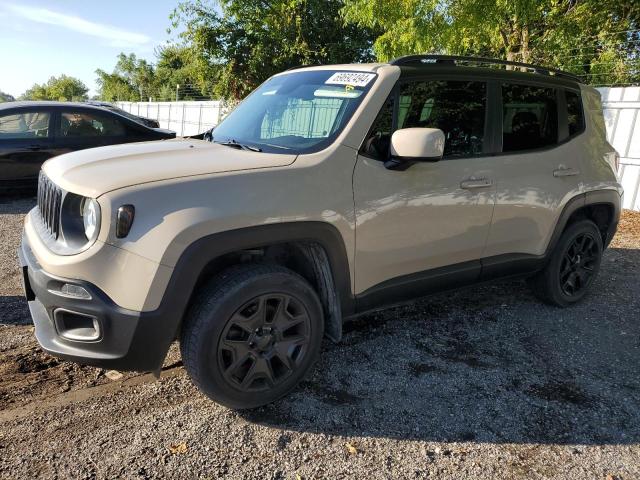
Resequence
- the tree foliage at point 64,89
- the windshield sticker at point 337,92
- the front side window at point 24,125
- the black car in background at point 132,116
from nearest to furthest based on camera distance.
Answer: the windshield sticker at point 337,92 < the front side window at point 24,125 < the black car in background at point 132,116 < the tree foliage at point 64,89

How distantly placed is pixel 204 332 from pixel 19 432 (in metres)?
1.09

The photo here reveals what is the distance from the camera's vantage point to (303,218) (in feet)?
8.52

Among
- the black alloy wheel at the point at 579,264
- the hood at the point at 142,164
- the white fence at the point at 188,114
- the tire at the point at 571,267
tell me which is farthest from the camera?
the white fence at the point at 188,114

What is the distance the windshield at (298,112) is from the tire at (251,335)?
80 cm

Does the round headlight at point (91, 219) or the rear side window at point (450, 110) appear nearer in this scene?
the round headlight at point (91, 219)

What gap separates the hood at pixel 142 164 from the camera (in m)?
2.35

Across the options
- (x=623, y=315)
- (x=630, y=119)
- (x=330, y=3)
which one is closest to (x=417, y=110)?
(x=623, y=315)

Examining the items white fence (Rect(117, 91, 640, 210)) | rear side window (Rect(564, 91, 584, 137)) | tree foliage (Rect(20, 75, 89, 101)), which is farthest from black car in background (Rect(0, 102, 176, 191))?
tree foliage (Rect(20, 75, 89, 101))

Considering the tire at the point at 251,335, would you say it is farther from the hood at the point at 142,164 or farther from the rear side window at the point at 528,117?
the rear side window at the point at 528,117

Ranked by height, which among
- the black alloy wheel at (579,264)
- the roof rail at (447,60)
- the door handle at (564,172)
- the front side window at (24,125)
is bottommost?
the black alloy wheel at (579,264)

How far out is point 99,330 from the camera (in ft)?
7.48

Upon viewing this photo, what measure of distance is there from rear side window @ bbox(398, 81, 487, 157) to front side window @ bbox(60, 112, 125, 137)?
6.29 metres

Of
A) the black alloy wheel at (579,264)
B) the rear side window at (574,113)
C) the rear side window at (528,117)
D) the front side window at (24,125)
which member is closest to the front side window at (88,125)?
the front side window at (24,125)

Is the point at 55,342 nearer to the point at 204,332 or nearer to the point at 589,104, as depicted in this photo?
the point at 204,332
